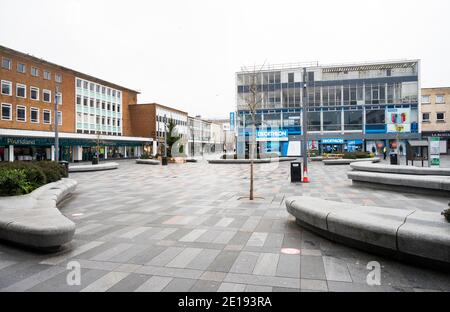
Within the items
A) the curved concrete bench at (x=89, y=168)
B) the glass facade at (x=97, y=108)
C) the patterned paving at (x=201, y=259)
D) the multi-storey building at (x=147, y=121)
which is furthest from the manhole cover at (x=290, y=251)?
the multi-storey building at (x=147, y=121)

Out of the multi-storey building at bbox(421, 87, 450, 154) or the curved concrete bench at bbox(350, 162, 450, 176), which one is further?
the multi-storey building at bbox(421, 87, 450, 154)

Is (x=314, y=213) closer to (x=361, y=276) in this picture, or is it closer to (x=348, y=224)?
(x=348, y=224)

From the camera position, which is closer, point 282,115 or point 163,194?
point 163,194

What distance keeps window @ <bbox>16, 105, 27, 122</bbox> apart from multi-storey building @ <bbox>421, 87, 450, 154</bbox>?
208 ft

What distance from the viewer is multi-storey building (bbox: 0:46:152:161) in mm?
42969

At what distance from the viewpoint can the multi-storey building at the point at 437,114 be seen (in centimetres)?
5653

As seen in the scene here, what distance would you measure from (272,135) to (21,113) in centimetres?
3940

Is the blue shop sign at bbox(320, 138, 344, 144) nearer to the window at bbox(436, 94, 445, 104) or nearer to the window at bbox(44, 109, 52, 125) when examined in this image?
the window at bbox(436, 94, 445, 104)

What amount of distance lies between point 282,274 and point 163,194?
31.7 feet

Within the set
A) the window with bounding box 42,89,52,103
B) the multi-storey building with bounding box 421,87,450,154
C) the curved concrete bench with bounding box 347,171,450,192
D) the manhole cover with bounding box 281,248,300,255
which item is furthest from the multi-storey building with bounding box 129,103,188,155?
the manhole cover with bounding box 281,248,300,255

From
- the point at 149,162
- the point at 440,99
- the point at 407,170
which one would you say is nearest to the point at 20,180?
the point at 407,170

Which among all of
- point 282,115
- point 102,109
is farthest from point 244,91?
point 102,109

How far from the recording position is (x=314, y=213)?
21.7 ft

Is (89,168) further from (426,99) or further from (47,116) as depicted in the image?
(426,99)
